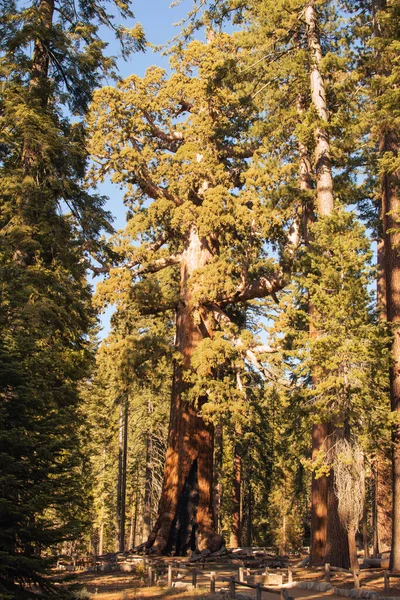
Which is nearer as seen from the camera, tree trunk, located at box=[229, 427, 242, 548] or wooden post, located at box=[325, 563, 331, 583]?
wooden post, located at box=[325, 563, 331, 583]

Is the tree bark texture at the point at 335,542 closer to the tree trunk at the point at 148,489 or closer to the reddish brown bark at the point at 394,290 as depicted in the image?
the reddish brown bark at the point at 394,290

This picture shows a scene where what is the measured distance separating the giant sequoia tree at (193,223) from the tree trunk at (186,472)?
0.04 m

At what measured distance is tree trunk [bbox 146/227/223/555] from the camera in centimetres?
2136

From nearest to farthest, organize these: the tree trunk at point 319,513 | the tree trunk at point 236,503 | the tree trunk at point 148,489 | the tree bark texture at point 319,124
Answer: the tree trunk at point 319,513, the tree bark texture at point 319,124, the tree trunk at point 236,503, the tree trunk at point 148,489

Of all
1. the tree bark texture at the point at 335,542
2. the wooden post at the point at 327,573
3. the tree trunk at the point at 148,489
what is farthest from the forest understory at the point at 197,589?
the tree trunk at the point at 148,489

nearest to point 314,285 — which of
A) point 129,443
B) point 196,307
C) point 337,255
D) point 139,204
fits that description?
point 337,255

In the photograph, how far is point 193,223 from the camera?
22.8 metres

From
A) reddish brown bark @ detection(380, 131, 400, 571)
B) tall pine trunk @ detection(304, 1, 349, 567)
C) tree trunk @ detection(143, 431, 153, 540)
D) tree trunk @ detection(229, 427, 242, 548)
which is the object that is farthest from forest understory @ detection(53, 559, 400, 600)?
tree trunk @ detection(143, 431, 153, 540)

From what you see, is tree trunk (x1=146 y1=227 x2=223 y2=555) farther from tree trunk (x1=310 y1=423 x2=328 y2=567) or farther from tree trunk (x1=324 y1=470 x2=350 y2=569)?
tree trunk (x1=324 y1=470 x2=350 y2=569)

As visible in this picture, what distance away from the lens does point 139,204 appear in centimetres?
2525

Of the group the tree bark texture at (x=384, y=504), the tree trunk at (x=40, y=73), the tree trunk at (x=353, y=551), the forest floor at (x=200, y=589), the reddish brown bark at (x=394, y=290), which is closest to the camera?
the forest floor at (x=200, y=589)

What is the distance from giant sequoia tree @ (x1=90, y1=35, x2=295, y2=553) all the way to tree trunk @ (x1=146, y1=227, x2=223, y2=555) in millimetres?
37

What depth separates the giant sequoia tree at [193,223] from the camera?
21469 mm

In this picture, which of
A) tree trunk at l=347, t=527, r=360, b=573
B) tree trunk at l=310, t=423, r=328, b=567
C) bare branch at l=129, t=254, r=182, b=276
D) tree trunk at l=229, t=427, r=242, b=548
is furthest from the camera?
tree trunk at l=229, t=427, r=242, b=548
